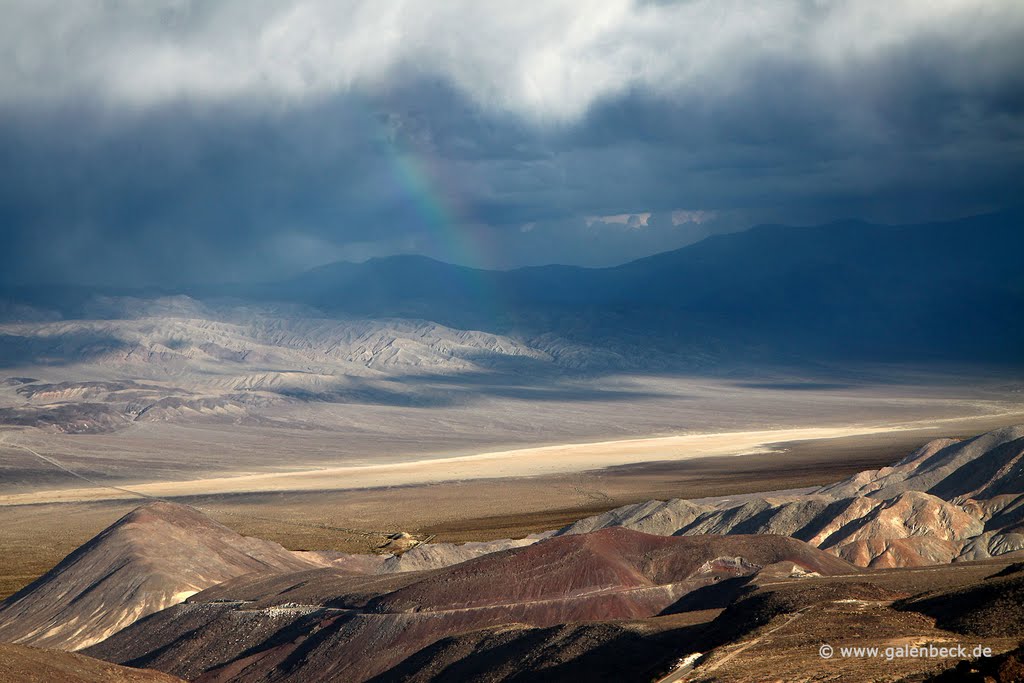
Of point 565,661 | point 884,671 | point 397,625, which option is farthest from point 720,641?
point 397,625

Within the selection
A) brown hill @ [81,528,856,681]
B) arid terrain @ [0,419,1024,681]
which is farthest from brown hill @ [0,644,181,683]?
brown hill @ [81,528,856,681]

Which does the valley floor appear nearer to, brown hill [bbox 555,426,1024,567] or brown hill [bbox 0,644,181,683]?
brown hill [bbox 555,426,1024,567]

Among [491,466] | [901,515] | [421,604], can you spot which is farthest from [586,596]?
[491,466]

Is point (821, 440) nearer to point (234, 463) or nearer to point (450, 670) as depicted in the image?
point (234, 463)

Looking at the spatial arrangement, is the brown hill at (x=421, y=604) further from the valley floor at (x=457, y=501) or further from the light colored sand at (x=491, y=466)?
the light colored sand at (x=491, y=466)

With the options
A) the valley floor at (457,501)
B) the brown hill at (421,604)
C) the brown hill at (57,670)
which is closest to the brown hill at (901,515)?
the brown hill at (421,604)
